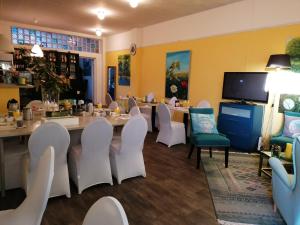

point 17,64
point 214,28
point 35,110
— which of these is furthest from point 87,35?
point 35,110

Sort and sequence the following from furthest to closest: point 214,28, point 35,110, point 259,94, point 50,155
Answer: point 214,28 → point 259,94 → point 35,110 → point 50,155

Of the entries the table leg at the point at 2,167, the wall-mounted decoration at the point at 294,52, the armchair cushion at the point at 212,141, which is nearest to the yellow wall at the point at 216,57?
the wall-mounted decoration at the point at 294,52

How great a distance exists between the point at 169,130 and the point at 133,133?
2.03 metres

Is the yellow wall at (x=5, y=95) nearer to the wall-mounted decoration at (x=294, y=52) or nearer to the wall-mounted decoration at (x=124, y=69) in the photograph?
the wall-mounted decoration at (x=124, y=69)

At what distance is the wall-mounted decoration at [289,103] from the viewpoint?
13.6ft

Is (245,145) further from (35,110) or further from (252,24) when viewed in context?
(35,110)

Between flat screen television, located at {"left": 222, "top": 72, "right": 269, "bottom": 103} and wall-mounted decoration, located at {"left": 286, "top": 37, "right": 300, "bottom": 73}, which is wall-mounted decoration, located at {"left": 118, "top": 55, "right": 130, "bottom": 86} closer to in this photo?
flat screen television, located at {"left": 222, "top": 72, "right": 269, "bottom": 103}

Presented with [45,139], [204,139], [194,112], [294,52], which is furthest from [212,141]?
[45,139]

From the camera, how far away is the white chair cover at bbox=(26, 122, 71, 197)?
2.35m

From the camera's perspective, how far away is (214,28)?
5.34m

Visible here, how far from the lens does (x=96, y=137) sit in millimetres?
2715

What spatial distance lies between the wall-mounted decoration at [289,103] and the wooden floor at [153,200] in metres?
2.11

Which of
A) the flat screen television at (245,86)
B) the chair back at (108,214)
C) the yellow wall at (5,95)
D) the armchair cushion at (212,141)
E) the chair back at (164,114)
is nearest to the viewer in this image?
the chair back at (108,214)

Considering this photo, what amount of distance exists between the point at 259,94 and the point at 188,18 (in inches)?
110
